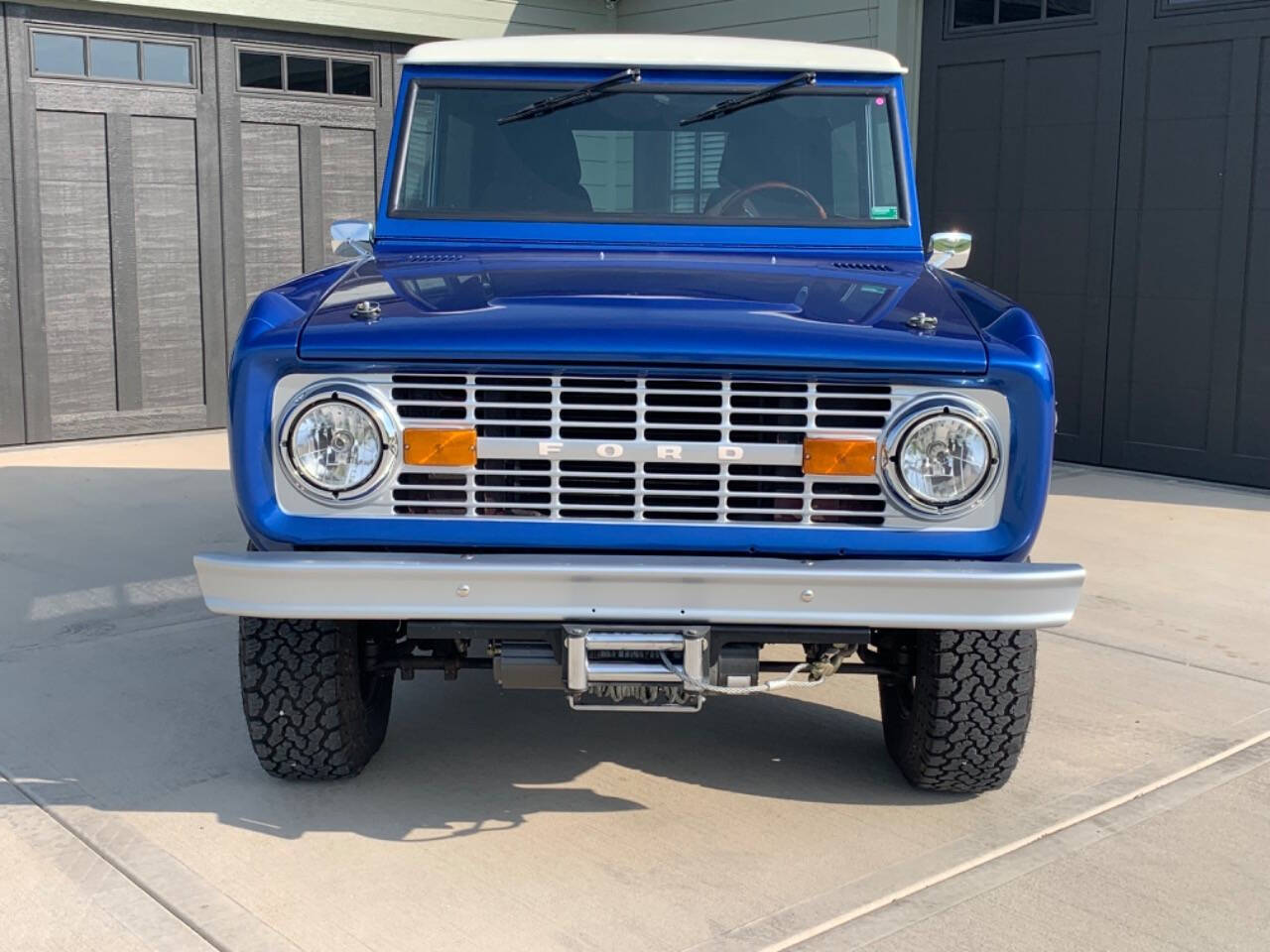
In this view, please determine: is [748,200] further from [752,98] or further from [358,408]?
[358,408]

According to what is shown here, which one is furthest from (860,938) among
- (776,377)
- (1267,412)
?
(1267,412)

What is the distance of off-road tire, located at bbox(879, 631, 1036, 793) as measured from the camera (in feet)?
10.7

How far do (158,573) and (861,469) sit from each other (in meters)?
3.73

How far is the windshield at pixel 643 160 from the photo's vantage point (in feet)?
13.5

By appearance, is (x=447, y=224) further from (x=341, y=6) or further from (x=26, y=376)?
(x=341, y=6)

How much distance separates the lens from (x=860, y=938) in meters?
2.83

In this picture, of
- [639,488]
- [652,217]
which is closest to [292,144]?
[652,217]

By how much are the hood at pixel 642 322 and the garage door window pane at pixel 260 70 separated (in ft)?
22.4

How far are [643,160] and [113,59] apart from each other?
20.5ft

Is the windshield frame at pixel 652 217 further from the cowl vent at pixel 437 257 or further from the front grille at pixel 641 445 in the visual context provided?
the front grille at pixel 641 445

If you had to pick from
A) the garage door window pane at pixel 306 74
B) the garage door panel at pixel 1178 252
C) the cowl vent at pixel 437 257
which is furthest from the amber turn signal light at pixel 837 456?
the garage door window pane at pixel 306 74

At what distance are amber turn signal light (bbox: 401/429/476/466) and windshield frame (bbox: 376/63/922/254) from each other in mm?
1204

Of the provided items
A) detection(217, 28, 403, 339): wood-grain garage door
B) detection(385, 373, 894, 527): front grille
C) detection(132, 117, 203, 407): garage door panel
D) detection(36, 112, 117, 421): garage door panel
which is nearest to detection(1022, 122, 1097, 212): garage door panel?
detection(217, 28, 403, 339): wood-grain garage door

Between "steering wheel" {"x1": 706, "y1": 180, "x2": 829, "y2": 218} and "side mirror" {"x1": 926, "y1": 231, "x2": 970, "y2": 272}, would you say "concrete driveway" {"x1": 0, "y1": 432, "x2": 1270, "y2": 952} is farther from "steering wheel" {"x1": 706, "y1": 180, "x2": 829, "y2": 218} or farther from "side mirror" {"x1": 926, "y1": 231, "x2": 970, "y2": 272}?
"steering wheel" {"x1": 706, "y1": 180, "x2": 829, "y2": 218}
